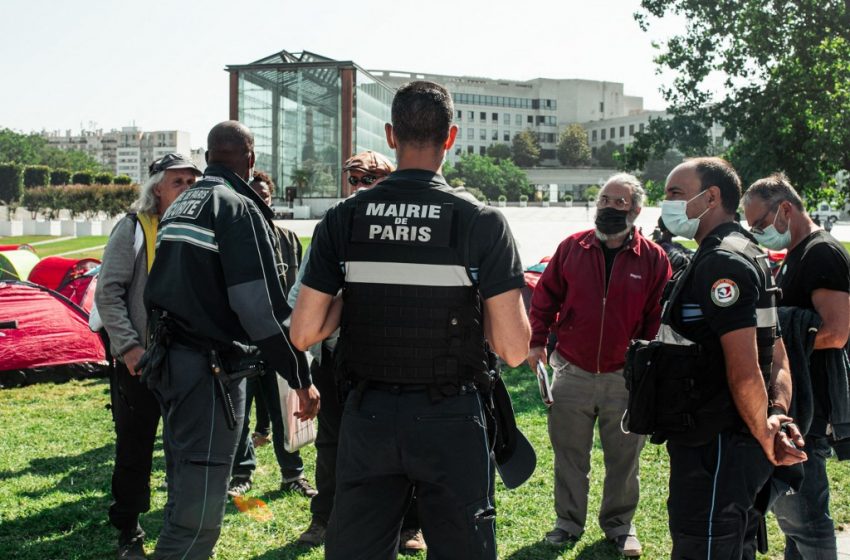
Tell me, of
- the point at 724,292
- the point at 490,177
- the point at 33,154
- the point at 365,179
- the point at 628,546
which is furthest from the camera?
the point at 33,154

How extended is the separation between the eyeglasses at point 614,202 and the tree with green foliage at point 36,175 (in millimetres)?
87872

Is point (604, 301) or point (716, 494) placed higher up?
point (604, 301)

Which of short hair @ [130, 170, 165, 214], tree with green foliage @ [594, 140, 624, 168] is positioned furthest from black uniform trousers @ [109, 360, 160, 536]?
tree with green foliage @ [594, 140, 624, 168]

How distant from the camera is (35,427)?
7367 mm

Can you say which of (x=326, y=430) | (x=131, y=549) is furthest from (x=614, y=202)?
(x=131, y=549)

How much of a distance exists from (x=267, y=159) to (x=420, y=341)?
6230 centimetres

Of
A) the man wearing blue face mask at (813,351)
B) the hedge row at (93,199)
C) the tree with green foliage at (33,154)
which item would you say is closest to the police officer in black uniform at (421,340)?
the man wearing blue face mask at (813,351)

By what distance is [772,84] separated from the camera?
60.2 ft

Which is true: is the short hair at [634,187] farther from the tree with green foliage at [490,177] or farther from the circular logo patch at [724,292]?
the tree with green foliage at [490,177]

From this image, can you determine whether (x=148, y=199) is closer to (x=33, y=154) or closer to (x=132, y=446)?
(x=132, y=446)

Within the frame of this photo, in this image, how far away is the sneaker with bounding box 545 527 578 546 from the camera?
475cm

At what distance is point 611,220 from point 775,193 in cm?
100

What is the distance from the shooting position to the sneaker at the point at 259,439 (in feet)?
22.2

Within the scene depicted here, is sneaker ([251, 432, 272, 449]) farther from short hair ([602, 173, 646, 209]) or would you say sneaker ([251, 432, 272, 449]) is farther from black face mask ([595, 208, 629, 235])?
short hair ([602, 173, 646, 209])
